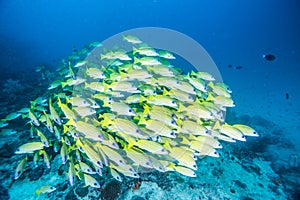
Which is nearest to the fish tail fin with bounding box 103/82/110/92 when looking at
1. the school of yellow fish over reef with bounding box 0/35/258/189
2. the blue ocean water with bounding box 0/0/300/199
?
the school of yellow fish over reef with bounding box 0/35/258/189

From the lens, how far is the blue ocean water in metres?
16.3

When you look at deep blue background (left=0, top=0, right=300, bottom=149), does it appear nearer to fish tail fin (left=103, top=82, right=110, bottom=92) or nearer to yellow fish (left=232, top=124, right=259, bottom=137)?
yellow fish (left=232, top=124, right=259, bottom=137)

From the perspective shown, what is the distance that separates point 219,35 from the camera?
401 ft

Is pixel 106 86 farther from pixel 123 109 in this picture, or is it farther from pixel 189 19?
pixel 189 19

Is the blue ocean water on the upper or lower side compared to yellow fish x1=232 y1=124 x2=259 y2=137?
upper

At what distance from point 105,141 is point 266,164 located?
20.2ft

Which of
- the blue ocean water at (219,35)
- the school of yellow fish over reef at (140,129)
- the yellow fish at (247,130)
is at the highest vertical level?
the blue ocean water at (219,35)

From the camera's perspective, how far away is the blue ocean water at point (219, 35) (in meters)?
16.3

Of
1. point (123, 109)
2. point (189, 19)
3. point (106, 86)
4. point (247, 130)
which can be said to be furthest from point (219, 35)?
point (123, 109)

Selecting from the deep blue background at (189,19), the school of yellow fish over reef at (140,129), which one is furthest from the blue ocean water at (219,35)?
the school of yellow fish over reef at (140,129)

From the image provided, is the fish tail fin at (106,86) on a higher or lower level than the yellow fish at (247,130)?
lower

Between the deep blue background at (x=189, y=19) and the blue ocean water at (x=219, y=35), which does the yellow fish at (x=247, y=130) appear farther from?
the deep blue background at (x=189, y=19)

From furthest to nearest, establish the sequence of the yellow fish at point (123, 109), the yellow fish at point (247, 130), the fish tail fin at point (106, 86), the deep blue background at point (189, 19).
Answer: the deep blue background at point (189, 19)
the fish tail fin at point (106, 86)
the yellow fish at point (247, 130)
the yellow fish at point (123, 109)

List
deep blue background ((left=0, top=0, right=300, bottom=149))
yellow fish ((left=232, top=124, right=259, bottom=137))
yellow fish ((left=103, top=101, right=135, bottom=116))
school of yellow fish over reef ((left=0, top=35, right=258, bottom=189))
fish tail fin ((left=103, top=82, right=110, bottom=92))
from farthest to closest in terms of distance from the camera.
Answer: deep blue background ((left=0, top=0, right=300, bottom=149)) → fish tail fin ((left=103, top=82, right=110, bottom=92)) → yellow fish ((left=232, top=124, right=259, bottom=137)) → yellow fish ((left=103, top=101, right=135, bottom=116)) → school of yellow fish over reef ((left=0, top=35, right=258, bottom=189))
